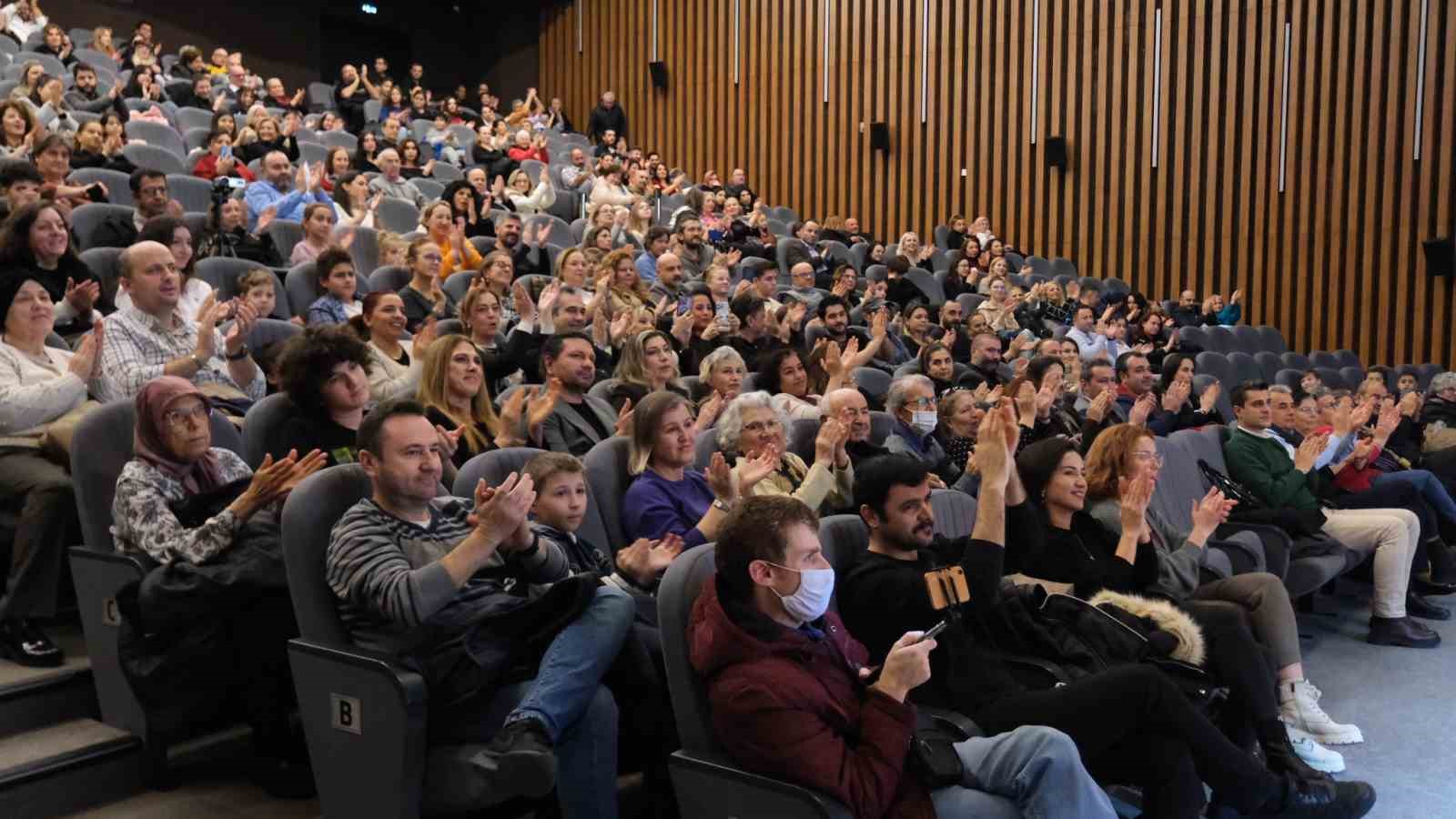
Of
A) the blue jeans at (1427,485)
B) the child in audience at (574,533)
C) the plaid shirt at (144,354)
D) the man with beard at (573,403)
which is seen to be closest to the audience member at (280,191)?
the plaid shirt at (144,354)

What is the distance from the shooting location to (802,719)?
158cm

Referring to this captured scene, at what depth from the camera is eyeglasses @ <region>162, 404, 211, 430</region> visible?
2125mm

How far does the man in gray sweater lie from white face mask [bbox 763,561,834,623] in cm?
33

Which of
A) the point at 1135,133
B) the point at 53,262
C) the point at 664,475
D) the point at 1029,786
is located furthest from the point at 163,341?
the point at 1135,133

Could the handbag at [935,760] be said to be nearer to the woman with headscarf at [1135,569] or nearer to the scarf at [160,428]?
the woman with headscarf at [1135,569]

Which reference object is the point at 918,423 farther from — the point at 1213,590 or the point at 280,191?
the point at 280,191

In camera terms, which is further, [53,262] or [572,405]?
[53,262]

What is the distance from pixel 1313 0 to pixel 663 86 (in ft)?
17.5

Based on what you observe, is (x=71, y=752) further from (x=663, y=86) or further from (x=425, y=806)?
(x=663, y=86)

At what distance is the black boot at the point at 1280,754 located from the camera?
7.63ft

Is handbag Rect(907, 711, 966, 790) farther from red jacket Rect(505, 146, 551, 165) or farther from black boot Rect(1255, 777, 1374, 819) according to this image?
red jacket Rect(505, 146, 551, 165)

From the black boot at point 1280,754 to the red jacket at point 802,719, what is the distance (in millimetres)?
1043

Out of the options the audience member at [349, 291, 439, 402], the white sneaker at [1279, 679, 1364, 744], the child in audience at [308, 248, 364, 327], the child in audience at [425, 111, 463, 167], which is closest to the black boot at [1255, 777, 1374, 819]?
the white sneaker at [1279, 679, 1364, 744]

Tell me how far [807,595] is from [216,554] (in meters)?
1.00
